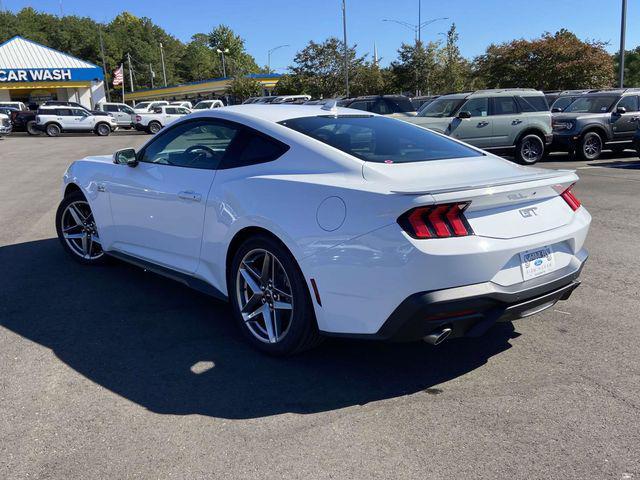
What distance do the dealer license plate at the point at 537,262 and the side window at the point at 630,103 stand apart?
48.5 ft

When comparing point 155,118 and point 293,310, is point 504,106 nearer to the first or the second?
point 293,310

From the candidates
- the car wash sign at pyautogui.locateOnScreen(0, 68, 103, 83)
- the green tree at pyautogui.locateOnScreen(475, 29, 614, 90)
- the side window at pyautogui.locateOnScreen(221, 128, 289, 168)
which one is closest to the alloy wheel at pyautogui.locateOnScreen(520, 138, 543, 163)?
the side window at pyautogui.locateOnScreen(221, 128, 289, 168)

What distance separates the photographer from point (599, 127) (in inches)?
622

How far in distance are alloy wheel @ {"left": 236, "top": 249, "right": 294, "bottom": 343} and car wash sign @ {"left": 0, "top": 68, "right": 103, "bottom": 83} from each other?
50.8 m

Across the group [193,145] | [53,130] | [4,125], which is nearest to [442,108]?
[193,145]

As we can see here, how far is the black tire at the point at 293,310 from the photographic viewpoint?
3.59 m

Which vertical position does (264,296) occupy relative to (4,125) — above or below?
below

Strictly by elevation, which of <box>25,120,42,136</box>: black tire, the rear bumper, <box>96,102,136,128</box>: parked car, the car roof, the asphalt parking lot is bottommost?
the asphalt parking lot

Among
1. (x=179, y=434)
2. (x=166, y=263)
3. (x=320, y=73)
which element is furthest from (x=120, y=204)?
(x=320, y=73)

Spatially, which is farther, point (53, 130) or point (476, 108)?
point (53, 130)

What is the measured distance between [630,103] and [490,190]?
1553cm

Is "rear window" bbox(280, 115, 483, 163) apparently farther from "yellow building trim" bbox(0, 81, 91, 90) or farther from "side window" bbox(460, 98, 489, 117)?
"yellow building trim" bbox(0, 81, 91, 90)

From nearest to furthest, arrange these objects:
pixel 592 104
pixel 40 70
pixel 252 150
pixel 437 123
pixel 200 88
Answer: pixel 252 150
pixel 437 123
pixel 592 104
pixel 40 70
pixel 200 88

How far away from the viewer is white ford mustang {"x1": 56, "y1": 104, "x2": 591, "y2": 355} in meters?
3.14
